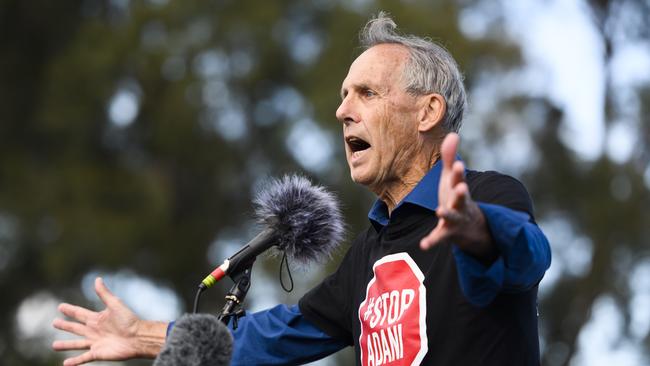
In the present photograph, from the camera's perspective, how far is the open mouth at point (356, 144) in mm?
4518

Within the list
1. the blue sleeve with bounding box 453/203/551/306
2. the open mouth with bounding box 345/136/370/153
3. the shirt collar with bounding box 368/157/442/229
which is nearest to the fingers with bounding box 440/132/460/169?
the blue sleeve with bounding box 453/203/551/306

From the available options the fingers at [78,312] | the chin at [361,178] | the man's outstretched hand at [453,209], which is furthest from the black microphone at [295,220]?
the man's outstretched hand at [453,209]

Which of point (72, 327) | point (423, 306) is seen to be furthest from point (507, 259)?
point (72, 327)

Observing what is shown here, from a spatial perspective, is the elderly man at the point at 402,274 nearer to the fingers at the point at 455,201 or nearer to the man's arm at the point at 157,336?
the man's arm at the point at 157,336

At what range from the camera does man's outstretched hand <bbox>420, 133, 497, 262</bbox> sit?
2.96 metres

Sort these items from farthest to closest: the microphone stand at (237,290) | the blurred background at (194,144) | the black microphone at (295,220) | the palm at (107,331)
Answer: the blurred background at (194,144) < the palm at (107,331) < the black microphone at (295,220) < the microphone stand at (237,290)

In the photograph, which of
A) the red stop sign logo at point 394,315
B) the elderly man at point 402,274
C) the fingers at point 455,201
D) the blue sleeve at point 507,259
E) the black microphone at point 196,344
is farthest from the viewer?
the red stop sign logo at point 394,315

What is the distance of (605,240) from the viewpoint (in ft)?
48.1

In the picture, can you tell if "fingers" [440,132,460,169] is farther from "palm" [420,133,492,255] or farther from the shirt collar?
the shirt collar

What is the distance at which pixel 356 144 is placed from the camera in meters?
4.54

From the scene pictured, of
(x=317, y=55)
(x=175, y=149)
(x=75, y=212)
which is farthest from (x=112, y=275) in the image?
(x=317, y=55)

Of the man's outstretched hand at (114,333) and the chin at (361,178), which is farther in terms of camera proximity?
the chin at (361,178)

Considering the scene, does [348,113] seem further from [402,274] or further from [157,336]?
[157,336]

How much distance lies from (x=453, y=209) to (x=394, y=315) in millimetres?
1102
